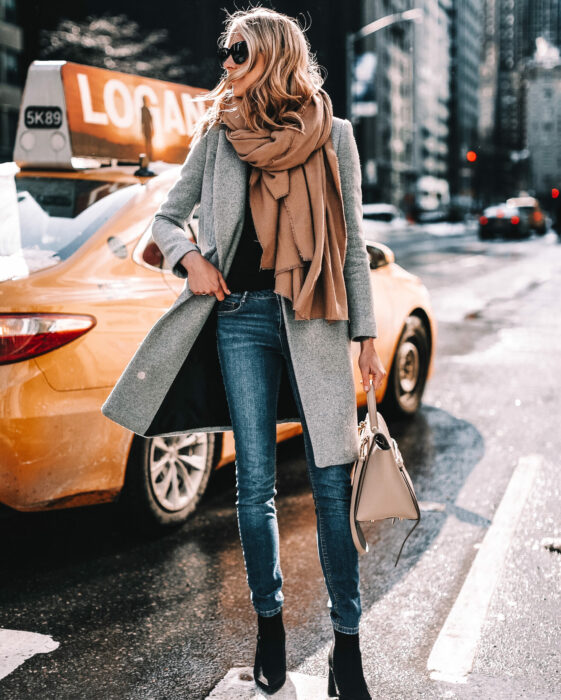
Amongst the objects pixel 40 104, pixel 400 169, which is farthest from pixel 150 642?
pixel 400 169

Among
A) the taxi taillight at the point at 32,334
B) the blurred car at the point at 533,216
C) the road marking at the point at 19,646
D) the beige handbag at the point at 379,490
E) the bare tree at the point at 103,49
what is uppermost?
the bare tree at the point at 103,49

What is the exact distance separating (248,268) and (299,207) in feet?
0.74

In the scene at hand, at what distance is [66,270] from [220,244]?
4.62 ft

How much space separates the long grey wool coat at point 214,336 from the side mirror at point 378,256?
116 inches

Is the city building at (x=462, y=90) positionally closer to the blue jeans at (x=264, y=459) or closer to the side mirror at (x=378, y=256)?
the side mirror at (x=378, y=256)

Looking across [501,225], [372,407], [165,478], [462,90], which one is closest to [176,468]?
[165,478]

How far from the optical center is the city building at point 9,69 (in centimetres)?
3597

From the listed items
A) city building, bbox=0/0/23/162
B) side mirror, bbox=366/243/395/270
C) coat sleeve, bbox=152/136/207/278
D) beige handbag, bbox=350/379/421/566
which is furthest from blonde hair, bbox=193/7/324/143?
city building, bbox=0/0/23/162

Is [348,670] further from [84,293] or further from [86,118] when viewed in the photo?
[86,118]

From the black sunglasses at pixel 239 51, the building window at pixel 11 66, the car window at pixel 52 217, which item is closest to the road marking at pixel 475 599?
the black sunglasses at pixel 239 51

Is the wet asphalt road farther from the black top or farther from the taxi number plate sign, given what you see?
the taxi number plate sign

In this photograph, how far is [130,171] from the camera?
4.52 metres

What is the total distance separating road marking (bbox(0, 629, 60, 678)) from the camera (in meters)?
2.89

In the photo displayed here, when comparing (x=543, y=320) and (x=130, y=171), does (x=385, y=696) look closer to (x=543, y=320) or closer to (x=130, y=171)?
(x=130, y=171)
